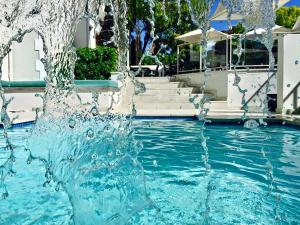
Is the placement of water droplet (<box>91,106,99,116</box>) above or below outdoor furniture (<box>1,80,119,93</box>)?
below

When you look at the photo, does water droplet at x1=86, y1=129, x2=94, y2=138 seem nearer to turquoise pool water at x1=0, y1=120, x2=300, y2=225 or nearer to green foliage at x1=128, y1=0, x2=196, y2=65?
turquoise pool water at x1=0, y1=120, x2=300, y2=225

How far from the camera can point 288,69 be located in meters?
12.0

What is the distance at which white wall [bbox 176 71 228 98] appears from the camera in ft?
49.1

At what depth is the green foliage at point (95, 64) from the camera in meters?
15.3

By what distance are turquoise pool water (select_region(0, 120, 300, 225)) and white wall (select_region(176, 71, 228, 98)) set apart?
6.67m

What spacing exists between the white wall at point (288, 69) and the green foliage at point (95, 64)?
6590 millimetres

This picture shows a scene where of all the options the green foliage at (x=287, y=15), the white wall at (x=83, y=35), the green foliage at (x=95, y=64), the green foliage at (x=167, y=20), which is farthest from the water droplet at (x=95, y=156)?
the green foliage at (x=287, y=15)

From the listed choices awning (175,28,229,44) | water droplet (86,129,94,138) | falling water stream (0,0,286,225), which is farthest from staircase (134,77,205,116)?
water droplet (86,129,94,138)

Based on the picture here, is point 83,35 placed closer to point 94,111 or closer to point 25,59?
point 25,59

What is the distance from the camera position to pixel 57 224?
130 inches

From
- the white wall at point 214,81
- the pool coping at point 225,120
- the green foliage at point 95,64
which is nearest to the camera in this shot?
the pool coping at point 225,120

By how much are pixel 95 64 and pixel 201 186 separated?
37.5 ft

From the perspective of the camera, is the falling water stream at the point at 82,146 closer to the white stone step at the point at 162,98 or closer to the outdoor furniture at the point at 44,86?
the outdoor furniture at the point at 44,86

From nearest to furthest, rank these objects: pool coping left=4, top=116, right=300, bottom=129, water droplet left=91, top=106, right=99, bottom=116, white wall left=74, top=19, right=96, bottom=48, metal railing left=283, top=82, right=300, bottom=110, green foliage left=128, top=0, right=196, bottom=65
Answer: pool coping left=4, top=116, right=300, bottom=129 → water droplet left=91, top=106, right=99, bottom=116 → metal railing left=283, top=82, right=300, bottom=110 → white wall left=74, top=19, right=96, bottom=48 → green foliage left=128, top=0, right=196, bottom=65
